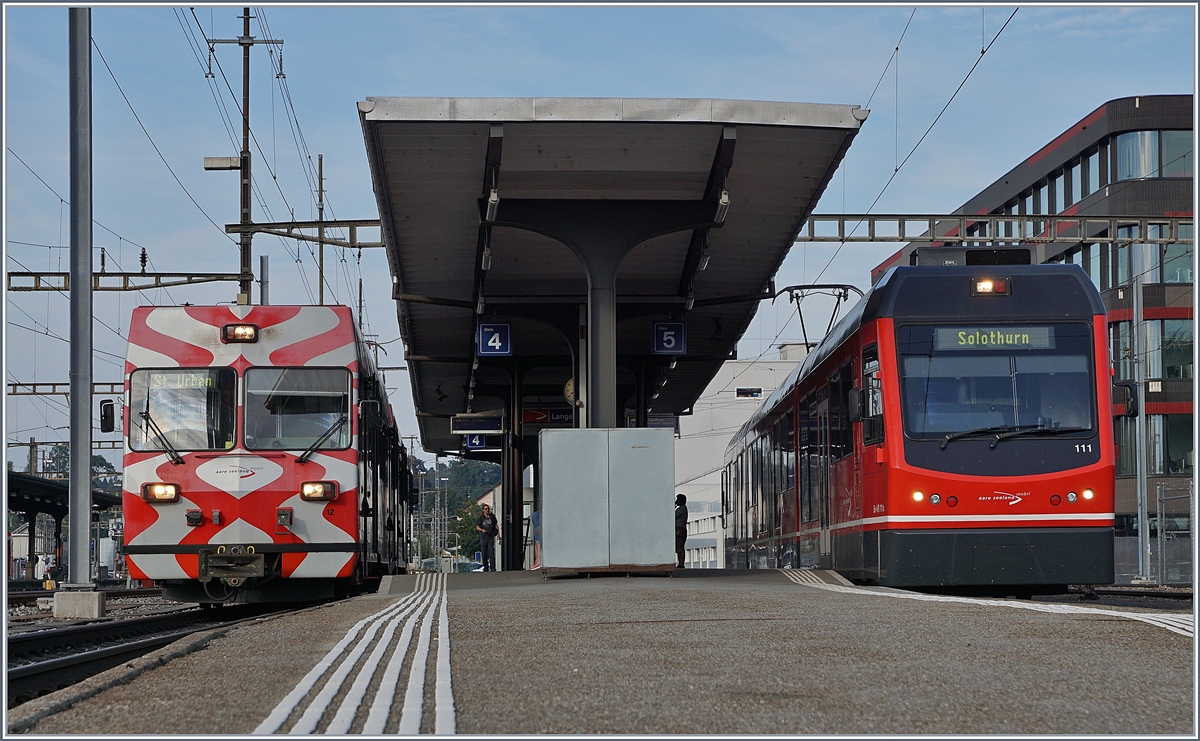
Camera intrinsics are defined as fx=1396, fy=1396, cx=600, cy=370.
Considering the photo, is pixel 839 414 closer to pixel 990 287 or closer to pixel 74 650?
pixel 990 287

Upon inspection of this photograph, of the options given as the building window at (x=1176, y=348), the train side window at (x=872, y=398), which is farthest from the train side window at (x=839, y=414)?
the building window at (x=1176, y=348)

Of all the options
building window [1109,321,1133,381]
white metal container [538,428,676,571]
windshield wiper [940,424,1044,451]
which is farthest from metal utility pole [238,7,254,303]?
building window [1109,321,1133,381]

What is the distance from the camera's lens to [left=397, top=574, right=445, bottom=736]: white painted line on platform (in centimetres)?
466

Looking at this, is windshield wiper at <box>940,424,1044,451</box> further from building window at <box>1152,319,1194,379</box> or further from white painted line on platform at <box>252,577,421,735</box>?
building window at <box>1152,319,1194,379</box>

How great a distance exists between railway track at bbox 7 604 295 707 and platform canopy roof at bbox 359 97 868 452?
5.89 metres

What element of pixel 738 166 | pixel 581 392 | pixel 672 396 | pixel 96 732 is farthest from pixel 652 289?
pixel 96 732

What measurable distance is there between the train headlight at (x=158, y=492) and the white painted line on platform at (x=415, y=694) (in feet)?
25.1

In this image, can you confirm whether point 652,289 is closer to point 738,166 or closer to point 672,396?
point 738,166

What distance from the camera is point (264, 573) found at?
14.9m

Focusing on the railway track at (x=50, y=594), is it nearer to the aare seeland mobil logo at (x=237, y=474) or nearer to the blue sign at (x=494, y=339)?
the blue sign at (x=494, y=339)

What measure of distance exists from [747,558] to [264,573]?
42.4 feet

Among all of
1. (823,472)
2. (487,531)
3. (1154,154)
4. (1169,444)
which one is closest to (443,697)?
(823,472)

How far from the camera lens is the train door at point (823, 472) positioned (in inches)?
658

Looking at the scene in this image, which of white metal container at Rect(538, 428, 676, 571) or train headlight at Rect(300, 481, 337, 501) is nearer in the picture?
train headlight at Rect(300, 481, 337, 501)
